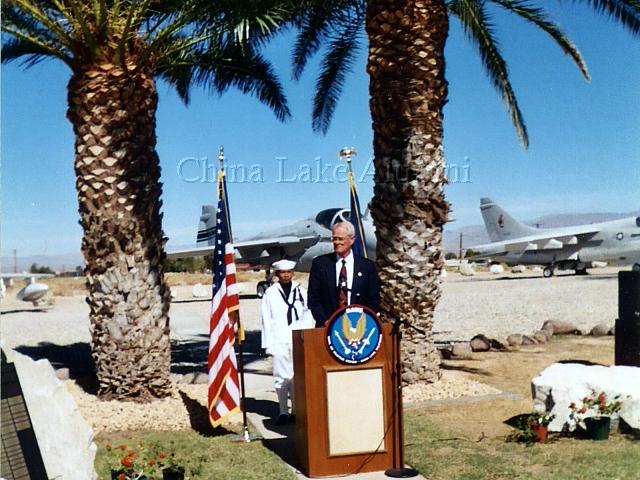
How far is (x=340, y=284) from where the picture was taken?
20.7 ft

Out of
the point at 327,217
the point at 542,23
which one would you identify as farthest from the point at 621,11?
the point at 327,217

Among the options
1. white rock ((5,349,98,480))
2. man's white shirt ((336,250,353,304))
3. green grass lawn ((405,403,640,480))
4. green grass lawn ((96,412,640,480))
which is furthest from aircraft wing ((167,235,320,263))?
white rock ((5,349,98,480))

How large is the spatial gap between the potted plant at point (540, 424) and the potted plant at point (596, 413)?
230 millimetres

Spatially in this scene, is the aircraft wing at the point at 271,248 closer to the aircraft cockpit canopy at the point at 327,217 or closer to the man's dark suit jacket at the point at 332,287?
the aircraft cockpit canopy at the point at 327,217

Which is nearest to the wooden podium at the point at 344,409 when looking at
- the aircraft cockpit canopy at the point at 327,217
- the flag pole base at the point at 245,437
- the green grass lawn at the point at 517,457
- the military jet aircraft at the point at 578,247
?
the green grass lawn at the point at 517,457

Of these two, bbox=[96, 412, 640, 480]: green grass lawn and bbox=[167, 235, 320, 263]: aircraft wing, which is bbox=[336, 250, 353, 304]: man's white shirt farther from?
bbox=[167, 235, 320, 263]: aircraft wing

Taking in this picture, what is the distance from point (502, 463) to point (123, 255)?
485cm

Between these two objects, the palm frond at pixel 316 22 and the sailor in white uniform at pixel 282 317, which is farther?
the palm frond at pixel 316 22

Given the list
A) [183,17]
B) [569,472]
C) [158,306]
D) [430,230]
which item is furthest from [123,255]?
[569,472]

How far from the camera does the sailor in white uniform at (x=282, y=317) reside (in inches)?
295

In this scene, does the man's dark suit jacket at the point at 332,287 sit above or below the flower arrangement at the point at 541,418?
above

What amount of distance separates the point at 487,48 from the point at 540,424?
784 centimetres

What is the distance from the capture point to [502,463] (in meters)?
5.93

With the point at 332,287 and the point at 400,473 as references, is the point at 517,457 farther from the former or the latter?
the point at 332,287
